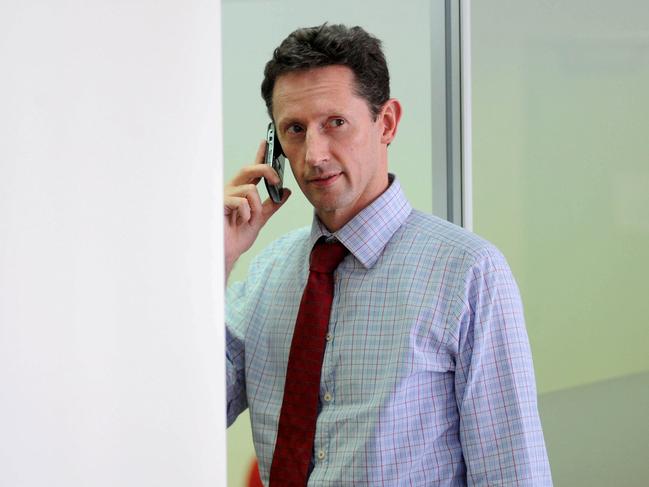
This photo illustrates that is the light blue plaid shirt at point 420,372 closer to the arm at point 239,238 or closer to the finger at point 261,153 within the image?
the arm at point 239,238

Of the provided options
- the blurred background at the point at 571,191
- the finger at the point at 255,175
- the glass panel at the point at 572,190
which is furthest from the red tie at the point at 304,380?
the glass panel at the point at 572,190

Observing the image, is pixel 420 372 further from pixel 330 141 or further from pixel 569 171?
pixel 569 171

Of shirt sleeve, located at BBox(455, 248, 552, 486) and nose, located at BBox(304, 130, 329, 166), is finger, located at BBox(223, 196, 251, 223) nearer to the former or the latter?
nose, located at BBox(304, 130, 329, 166)

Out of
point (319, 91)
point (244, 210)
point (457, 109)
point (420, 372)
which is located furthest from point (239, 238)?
point (457, 109)

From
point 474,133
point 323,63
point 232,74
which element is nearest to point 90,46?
point 323,63

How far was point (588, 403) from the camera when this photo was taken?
7.89 feet

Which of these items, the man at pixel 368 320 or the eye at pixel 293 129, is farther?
the eye at pixel 293 129

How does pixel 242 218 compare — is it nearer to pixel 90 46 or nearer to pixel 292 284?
pixel 292 284

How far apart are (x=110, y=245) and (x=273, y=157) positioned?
1330 mm

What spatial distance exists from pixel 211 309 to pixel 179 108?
0.16 ft

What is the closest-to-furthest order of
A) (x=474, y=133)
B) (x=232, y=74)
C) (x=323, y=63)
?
(x=323, y=63)
(x=232, y=74)
(x=474, y=133)

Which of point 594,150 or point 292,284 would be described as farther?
point 594,150

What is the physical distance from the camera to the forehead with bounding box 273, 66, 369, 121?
1.36m

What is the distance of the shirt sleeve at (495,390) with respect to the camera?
1.13m
